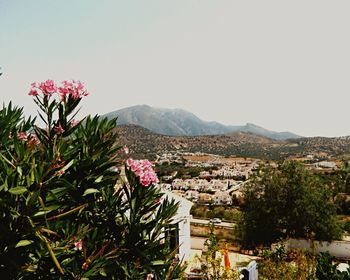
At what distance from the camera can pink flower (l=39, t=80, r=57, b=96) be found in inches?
144

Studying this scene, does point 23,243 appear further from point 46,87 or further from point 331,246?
point 331,246

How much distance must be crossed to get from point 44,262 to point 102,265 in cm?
49

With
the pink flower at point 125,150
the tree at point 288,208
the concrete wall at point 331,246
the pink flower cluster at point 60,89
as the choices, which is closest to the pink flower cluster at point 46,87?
the pink flower cluster at point 60,89

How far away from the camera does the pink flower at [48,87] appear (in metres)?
3.65

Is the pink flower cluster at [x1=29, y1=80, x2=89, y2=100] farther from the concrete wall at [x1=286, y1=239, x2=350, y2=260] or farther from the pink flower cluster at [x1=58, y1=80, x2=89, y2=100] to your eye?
the concrete wall at [x1=286, y1=239, x2=350, y2=260]

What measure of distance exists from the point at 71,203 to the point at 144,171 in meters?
0.77

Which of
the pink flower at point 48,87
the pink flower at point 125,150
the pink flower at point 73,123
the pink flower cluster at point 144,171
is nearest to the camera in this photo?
the pink flower cluster at point 144,171

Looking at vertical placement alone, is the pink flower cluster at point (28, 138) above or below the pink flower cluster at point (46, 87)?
below

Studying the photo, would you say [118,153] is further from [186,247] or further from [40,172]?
[186,247]

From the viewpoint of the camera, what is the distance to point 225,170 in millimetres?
94438

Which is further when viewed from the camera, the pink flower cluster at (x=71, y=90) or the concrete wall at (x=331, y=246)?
the concrete wall at (x=331, y=246)

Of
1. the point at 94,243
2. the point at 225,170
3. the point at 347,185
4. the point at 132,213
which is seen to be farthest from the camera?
the point at 225,170

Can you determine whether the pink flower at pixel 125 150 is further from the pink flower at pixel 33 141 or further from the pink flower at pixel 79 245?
the pink flower at pixel 79 245

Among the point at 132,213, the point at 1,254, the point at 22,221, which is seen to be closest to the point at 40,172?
A: the point at 22,221
